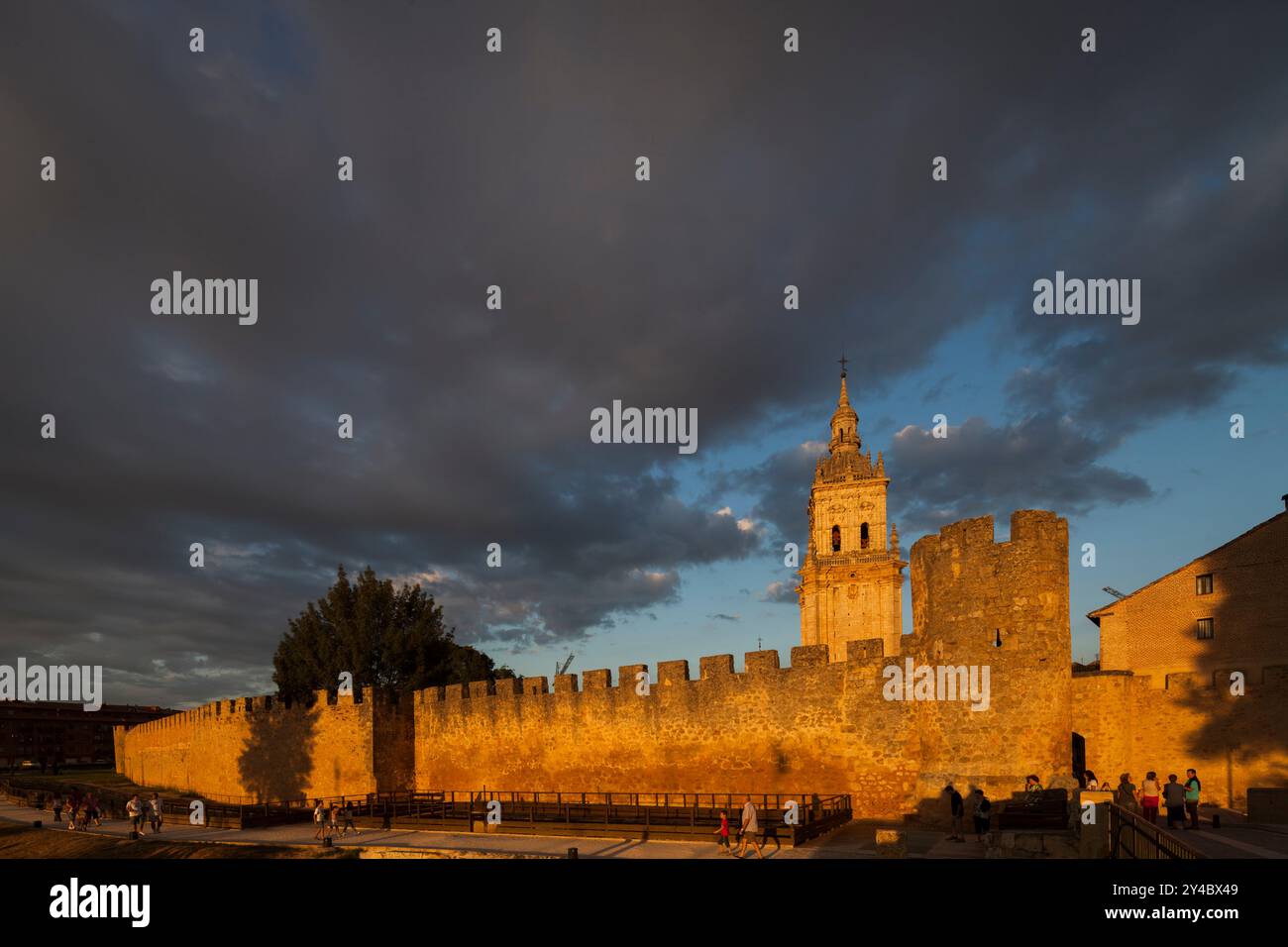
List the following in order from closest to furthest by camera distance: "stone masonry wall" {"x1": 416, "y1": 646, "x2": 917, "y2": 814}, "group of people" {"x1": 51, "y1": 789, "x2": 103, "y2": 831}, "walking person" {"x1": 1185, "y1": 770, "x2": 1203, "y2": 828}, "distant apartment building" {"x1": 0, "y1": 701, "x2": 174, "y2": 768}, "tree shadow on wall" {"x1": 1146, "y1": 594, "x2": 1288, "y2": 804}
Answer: "walking person" {"x1": 1185, "y1": 770, "x2": 1203, "y2": 828}, "tree shadow on wall" {"x1": 1146, "y1": 594, "x2": 1288, "y2": 804}, "stone masonry wall" {"x1": 416, "y1": 646, "x2": 917, "y2": 814}, "group of people" {"x1": 51, "y1": 789, "x2": 103, "y2": 831}, "distant apartment building" {"x1": 0, "y1": 701, "x2": 174, "y2": 768}

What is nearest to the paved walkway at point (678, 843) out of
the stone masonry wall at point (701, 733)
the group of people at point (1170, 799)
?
the group of people at point (1170, 799)

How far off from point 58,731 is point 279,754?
6827 cm

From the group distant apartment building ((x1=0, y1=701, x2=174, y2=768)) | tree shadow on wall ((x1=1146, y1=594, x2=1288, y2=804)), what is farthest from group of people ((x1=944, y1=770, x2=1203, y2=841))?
distant apartment building ((x1=0, y1=701, x2=174, y2=768))

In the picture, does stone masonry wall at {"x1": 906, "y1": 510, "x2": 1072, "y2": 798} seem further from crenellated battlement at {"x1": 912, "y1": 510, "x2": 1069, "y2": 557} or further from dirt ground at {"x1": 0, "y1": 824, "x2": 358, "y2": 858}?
dirt ground at {"x1": 0, "y1": 824, "x2": 358, "y2": 858}

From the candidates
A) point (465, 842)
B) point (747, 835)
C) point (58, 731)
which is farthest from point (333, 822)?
point (58, 731)

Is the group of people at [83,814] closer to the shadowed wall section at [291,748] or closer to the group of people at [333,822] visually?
the shadowed wall section at [291,748]

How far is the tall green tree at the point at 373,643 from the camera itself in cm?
4072

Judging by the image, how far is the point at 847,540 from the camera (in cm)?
7331

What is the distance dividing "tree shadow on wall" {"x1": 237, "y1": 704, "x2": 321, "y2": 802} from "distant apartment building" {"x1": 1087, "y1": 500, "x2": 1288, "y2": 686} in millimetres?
30326

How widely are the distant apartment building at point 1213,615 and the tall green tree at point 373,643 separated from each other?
2836 centimetres

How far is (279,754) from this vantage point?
35281 mm

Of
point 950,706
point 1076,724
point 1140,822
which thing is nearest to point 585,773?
point 950,706

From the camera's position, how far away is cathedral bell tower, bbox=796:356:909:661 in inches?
2778

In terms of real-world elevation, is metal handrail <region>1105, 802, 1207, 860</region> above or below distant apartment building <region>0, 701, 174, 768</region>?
above
